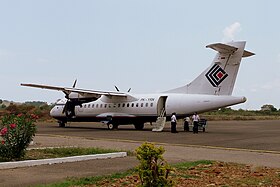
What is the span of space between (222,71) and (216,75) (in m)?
0.49

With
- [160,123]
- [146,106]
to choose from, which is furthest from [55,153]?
[146,106]

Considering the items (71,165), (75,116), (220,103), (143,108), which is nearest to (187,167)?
(71,165)

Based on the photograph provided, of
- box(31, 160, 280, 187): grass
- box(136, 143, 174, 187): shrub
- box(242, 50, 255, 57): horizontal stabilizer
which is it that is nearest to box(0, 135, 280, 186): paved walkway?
box(31, 160, 280, 187): grass

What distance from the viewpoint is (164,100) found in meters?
29.9

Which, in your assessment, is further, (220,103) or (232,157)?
(220,103)

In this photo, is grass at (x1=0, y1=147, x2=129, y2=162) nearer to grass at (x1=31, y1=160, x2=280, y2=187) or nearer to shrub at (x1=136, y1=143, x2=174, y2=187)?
grass at (x1=31, y1=160, x2=280, y2=187)

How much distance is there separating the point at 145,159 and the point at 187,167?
534 cm

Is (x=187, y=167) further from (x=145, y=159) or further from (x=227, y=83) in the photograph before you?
(x=227, y=83)

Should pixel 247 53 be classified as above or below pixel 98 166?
above

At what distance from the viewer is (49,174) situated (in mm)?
9641

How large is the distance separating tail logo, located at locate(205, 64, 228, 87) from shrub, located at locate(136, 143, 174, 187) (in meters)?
22.5

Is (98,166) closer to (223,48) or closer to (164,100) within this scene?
(223,48)

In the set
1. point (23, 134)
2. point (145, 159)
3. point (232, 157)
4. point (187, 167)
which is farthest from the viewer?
point (232, 157)

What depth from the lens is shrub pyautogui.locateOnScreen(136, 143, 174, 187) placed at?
559 centimetres
